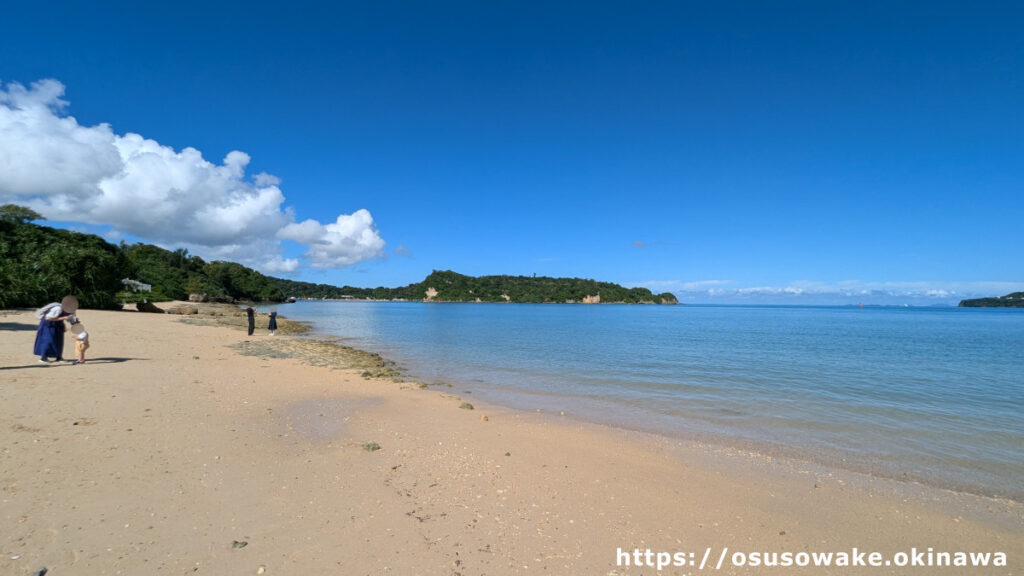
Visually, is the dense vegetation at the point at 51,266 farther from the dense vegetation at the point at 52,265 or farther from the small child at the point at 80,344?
the small child at the point at 80,344

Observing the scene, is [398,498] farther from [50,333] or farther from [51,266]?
[51,266]

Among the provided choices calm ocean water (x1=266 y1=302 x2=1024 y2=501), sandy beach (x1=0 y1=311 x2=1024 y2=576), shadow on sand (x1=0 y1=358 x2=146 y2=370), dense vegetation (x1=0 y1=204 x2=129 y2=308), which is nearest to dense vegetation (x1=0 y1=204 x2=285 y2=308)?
dense vegetation (x1=0 y1=204 x2=129 y2=308)

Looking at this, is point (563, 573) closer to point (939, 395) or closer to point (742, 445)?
point (742, 445)

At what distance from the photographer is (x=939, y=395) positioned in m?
Answer: 13.8

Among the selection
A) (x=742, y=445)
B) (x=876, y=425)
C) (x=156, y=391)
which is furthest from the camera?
(x=876, y=425)

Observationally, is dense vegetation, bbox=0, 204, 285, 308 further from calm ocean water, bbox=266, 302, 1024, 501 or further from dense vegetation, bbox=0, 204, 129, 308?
calm ocean water, bbox=266, 302, 1024, 501

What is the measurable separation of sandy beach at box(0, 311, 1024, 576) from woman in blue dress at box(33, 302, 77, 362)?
257cm

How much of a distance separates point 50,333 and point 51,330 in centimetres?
8

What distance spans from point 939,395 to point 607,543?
15748 millimetres

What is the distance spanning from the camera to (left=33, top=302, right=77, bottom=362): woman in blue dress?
11.3 metres

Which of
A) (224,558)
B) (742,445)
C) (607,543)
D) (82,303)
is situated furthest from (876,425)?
(82,303)

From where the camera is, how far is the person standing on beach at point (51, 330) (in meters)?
11.3

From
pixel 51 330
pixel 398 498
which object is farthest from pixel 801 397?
pixel 51 330

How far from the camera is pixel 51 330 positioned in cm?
1141
